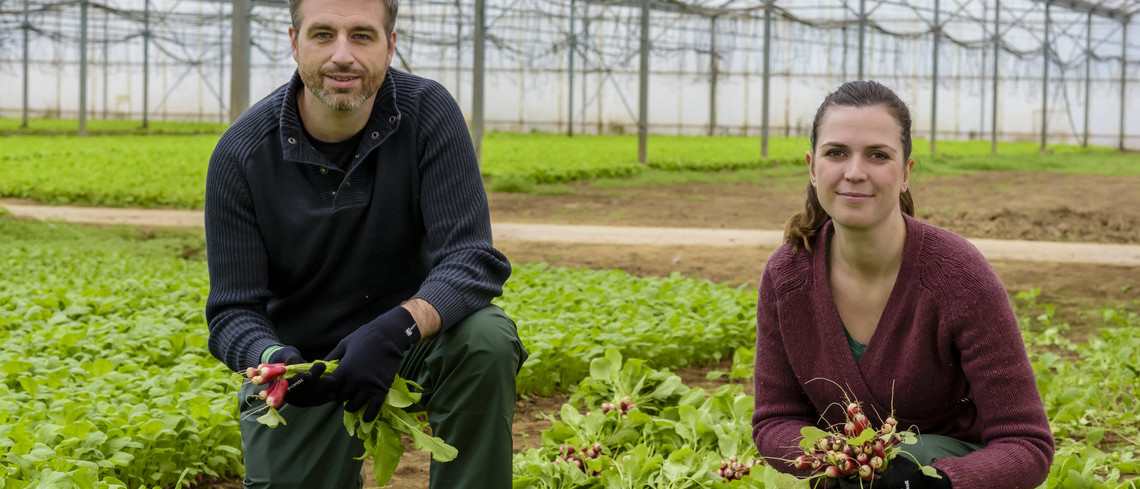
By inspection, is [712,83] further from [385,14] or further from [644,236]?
[385,14]

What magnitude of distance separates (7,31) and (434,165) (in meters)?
34.5

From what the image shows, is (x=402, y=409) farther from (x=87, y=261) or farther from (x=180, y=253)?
(x=180, y=253)

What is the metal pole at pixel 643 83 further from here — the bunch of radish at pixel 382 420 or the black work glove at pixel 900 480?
the black work glove at pixel 900 480

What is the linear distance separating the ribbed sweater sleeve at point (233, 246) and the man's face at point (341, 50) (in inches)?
8.8

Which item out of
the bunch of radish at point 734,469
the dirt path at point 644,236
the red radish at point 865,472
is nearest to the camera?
the red radish at point 865,472

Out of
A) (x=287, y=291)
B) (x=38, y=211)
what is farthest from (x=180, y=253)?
(x=287, y=291)

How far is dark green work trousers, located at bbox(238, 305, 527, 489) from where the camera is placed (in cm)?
243

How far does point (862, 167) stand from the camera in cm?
228

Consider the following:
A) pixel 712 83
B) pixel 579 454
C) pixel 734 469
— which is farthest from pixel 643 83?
pixel 734 469

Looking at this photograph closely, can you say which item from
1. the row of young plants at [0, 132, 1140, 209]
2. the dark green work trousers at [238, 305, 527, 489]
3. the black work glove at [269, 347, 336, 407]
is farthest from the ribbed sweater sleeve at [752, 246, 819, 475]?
the row of young plants at [0, 132, 1140, 209]

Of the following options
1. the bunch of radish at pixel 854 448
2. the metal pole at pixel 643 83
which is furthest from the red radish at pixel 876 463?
the metal pole at pixel 643 83

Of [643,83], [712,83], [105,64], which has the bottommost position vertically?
[643,83]

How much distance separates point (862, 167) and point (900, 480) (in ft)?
2.09

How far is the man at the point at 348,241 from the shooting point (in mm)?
2463
